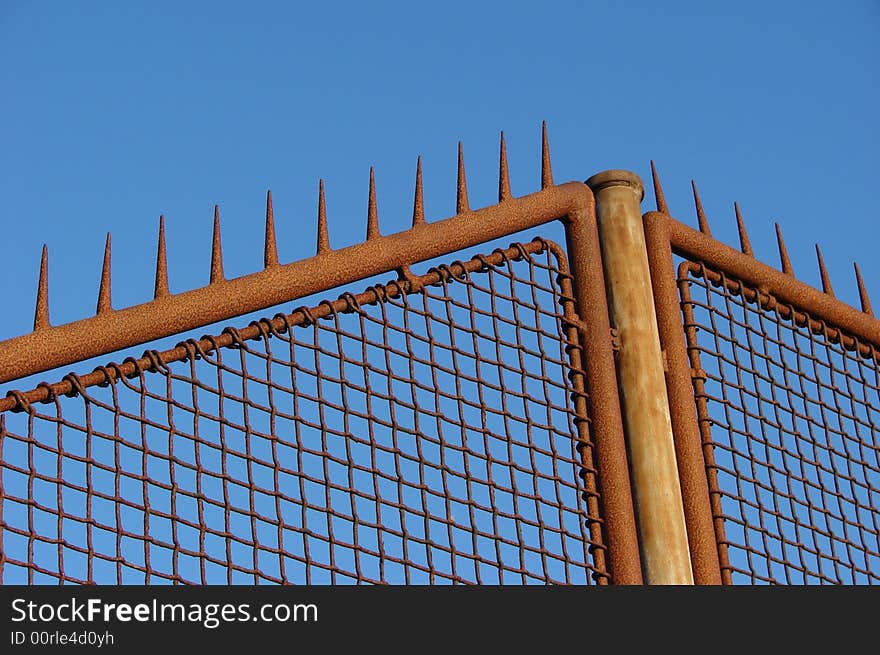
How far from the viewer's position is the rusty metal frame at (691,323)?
13.4 ft

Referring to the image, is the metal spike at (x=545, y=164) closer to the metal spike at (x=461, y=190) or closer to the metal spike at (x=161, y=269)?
the metal spike at (x=461, y=190)

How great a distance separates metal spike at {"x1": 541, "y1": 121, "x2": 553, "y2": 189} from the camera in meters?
4.41

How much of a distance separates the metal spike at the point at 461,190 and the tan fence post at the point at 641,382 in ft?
1.29

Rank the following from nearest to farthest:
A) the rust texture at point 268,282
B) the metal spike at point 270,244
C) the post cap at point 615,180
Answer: the rust texture at point 268,282
the metal spike at point 270,244
the post cap at point 615,180

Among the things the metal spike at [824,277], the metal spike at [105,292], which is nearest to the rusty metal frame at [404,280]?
the metal spike at [105,292]

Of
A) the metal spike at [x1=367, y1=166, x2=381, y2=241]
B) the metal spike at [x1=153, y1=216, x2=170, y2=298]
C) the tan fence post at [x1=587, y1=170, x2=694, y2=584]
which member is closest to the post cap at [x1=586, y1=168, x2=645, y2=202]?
the tan fence post at [x1=587, y1=170, x2=694, y2=584]

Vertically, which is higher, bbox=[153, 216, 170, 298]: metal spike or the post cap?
the post cap

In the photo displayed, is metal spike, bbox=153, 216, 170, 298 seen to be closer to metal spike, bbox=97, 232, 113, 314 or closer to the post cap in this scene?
metal spike, bbox=97, 232, 113, 314

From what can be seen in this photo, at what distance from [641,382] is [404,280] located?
2.23 ft

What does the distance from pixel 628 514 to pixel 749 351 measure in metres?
0.82
